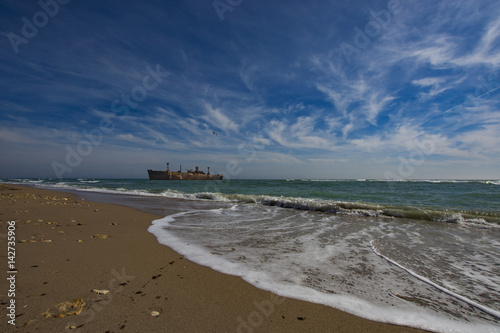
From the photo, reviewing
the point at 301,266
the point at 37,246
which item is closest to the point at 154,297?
the point at 301,266

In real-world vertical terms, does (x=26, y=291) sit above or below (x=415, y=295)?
above

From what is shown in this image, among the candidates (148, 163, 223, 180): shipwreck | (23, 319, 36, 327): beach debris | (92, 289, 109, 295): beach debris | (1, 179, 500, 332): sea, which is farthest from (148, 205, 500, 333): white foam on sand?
(148, 163, 223, 180): shipwreck

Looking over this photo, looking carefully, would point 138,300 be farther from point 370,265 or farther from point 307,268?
point 370,265

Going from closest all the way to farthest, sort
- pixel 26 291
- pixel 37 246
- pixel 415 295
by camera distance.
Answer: pixel 26 291 → pixel 415 295 → pixel 37 246

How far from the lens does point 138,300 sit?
2.39m

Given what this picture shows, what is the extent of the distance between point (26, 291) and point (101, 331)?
131 cm

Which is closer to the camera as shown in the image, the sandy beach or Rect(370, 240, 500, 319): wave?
the sandy beach

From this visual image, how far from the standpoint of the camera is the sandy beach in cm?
202

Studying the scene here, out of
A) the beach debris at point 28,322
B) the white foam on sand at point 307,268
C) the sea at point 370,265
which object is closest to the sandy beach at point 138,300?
the beach debris at point 28,322

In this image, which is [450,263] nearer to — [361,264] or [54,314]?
[361,264]

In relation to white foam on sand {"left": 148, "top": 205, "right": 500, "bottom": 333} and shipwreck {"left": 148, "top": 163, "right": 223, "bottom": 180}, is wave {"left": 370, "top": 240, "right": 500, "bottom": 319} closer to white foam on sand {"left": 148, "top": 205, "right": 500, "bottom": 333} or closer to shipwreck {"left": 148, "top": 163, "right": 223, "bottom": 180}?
white foam on sand {"left": 148, "top": 205, "right": 500, "bottom": 333}

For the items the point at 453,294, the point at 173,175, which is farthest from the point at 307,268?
the point at 173,175

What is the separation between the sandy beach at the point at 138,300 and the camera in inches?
79.7

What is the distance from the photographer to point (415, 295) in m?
2.86
